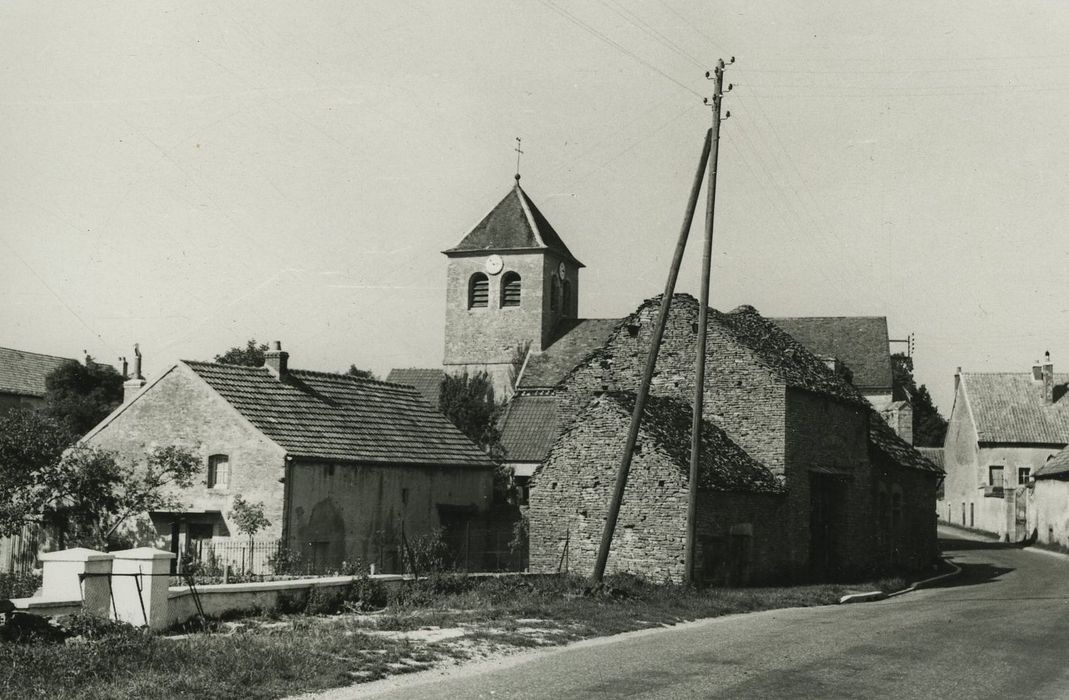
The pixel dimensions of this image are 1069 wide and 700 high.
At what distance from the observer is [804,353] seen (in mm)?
36188

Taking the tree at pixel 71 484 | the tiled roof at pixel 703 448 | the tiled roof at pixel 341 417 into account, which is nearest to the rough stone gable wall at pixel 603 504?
the tiled roof at pixel 703 448

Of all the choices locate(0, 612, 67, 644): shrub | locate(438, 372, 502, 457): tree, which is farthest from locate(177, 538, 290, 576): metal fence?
locate(438, 372, 502, 457): tree

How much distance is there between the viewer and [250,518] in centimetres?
2825

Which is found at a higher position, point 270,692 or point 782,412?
point 782,412

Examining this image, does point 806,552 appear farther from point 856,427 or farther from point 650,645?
point 650,645

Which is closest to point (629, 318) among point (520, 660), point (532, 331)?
point (520, 660)

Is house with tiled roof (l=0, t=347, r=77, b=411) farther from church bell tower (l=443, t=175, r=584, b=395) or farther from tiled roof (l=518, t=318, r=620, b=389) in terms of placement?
tiled roof (l=518, t=318, r=620, b=389)

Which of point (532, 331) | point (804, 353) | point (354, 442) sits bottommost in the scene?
point (354, 442)

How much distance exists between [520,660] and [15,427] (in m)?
19.4

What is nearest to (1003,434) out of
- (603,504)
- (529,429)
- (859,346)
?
(859,346)

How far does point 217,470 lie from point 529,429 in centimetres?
2181

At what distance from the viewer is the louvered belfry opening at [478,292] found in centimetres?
7462

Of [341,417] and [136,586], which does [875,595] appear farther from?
[136,586]

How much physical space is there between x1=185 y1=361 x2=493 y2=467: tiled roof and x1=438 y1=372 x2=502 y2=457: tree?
1069cm
